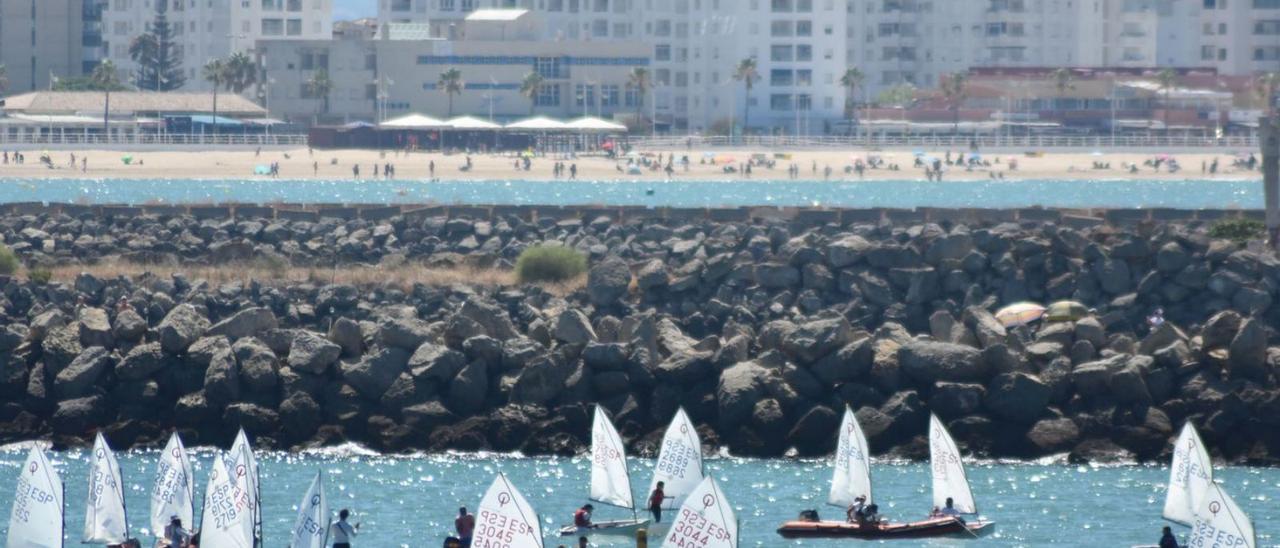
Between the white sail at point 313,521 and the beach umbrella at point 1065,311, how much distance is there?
71.2ft

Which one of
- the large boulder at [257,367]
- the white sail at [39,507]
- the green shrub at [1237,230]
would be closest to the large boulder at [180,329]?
the large boulder at [257,367]

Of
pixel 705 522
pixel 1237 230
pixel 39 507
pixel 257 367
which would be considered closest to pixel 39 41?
pixel 1237 230

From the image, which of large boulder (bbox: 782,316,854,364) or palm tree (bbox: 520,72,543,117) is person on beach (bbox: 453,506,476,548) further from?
palm tree (bbox: 520,72,543,117)

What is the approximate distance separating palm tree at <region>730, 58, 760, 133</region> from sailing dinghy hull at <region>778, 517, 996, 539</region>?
392 ft

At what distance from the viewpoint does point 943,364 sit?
41062 millimetres

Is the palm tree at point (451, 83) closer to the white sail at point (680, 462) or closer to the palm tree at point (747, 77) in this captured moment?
the palm tree at point (747, 77)

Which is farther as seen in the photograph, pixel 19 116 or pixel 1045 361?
pixel 19 116

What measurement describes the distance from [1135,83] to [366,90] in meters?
49.6

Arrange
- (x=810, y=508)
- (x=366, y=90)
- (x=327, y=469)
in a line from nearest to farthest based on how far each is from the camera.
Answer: (x=810, y=508) < (x=327, y=469) < (x=366, y=90)

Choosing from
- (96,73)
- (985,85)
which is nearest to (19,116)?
(96,73)

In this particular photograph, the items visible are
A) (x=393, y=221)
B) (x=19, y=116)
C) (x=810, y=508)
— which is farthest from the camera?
(x=19, y=116)

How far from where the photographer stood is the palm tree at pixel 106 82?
466 feet

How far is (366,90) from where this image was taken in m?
153

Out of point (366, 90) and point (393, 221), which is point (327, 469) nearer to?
point (393, 221)
